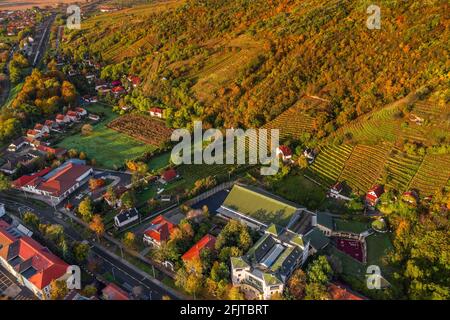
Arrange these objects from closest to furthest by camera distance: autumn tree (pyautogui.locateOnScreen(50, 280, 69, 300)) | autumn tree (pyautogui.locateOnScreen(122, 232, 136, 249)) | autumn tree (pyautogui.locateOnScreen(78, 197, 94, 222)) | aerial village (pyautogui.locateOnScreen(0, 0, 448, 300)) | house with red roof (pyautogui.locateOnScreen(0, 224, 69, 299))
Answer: autumn tree (pyautogui.locateOnScreen(50, 280, 69, 300)), aerial village (pyautogui.locateOnScreen(0, 0, 448, 300)), house with red roof (pyautogui.locateOnScreen(0, 224, 69, 299)), autumn tree (pyautogui.locateOnScreen(122, 232, 136, 249)), autumn tree (pyautogui.locateOnScreen(78, 197, 94, 222))

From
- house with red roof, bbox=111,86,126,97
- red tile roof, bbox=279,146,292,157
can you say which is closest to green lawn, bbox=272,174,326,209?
red tile roof, bbox=279,146,292,157

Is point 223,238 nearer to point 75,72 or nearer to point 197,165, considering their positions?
point 197,165

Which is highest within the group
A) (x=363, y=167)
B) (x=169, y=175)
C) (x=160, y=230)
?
(x=363, y=167)

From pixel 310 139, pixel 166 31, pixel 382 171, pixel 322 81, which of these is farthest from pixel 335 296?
pixel 166 31

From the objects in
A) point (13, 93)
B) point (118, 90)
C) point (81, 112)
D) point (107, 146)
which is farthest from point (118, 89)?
point (13, 93)

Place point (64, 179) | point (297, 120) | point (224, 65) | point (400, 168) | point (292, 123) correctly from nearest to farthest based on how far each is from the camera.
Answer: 1. point (400, 168)
2. point (64, 179)
3. point (292, 123)
4. point (297, 120)
5. point (224, 65)

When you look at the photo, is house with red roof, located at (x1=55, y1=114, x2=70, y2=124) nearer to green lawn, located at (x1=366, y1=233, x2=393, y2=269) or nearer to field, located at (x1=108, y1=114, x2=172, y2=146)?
field, located at (x1=108, y1=114, x2=172, y2=146)

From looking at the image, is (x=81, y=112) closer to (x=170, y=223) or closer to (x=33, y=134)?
(x=33, y=134)
